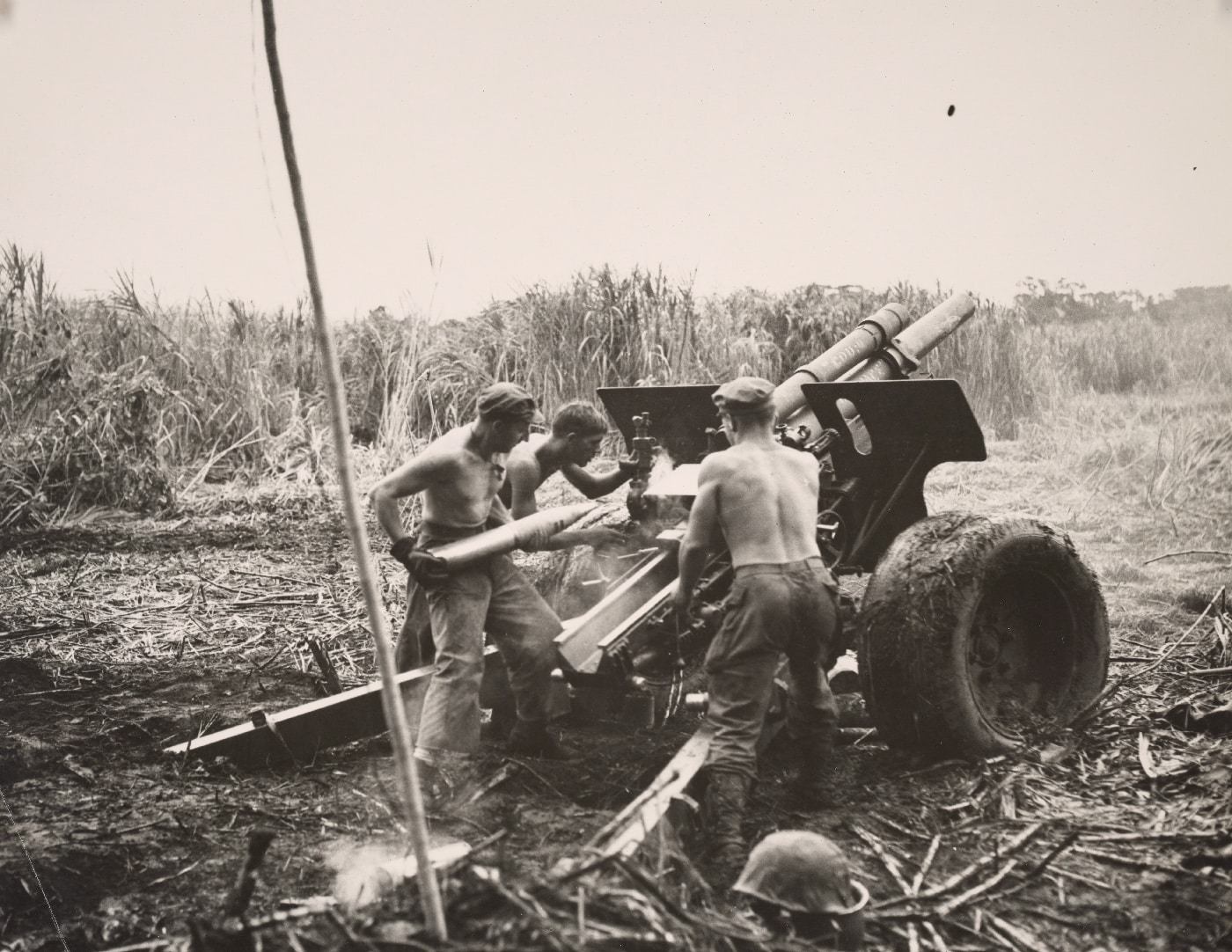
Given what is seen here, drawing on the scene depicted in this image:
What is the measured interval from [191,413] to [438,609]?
192 inches

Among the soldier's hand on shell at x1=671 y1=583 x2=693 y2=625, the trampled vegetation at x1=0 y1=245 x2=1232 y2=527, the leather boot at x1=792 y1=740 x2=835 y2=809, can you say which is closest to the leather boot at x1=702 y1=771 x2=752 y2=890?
the leather boot at x1=792 y1=740 x2=835 y2=809

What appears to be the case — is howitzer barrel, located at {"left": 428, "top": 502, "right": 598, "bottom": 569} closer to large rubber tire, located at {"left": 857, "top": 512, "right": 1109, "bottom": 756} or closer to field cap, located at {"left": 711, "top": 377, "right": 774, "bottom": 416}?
field cap, located at {"left": 711, "top": 377, "right": 774, "bottom": 416}

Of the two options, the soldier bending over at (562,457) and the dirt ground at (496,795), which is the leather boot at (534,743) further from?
the soldier bending over at (562,457)

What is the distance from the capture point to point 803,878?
229 centimetres

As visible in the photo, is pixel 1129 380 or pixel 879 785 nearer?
pixel 879 785

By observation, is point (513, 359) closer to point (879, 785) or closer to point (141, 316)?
point (141, 316)

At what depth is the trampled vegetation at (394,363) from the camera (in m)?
6.43

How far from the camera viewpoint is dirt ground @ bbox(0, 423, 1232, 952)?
2799 millimetres

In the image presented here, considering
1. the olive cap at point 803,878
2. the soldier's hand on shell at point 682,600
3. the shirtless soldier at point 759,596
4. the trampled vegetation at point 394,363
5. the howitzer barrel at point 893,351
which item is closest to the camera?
the olive cap at point 803,878

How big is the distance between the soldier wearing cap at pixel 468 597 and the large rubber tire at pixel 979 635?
1.26 metres

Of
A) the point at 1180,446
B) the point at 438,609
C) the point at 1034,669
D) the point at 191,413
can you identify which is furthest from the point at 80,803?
the point at 1180,446

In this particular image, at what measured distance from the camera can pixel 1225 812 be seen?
3.41 metres

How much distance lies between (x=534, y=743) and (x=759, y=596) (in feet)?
3.93

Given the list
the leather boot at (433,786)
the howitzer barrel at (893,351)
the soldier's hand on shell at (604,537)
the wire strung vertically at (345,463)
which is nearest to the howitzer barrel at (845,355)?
the howitzer barrel at (893,351)
